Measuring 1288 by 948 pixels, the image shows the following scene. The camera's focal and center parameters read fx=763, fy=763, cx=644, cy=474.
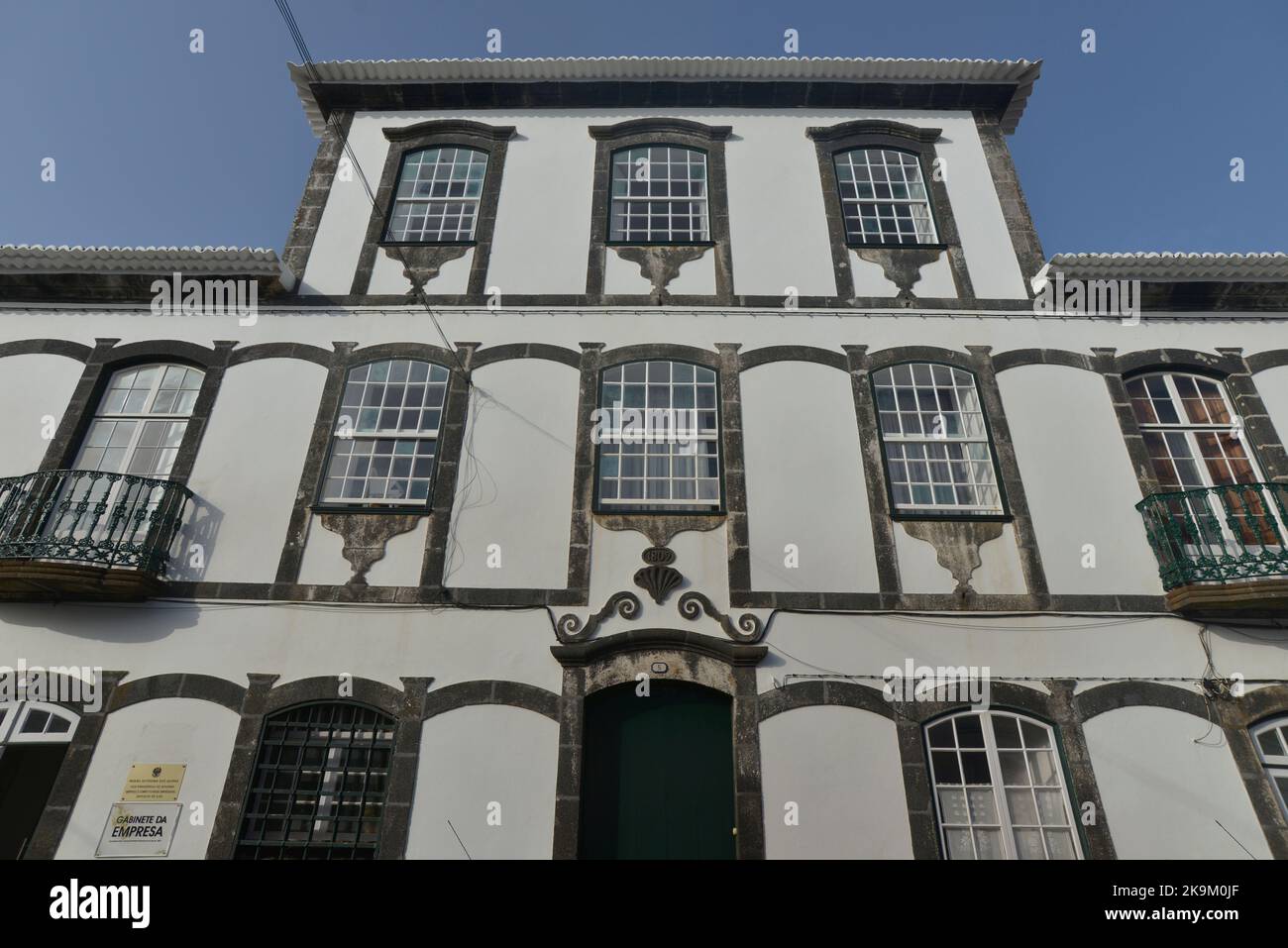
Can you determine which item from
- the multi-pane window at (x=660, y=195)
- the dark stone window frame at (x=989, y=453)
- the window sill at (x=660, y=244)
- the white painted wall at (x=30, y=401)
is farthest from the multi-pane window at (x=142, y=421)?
the dark stone window frame at (x=989, y=453)

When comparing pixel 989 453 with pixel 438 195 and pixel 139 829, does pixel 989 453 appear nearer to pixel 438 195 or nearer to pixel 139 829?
pixel 438 195

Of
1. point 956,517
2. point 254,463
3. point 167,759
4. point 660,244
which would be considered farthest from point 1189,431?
point 167,759

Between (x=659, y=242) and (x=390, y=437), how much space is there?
4.18 metres

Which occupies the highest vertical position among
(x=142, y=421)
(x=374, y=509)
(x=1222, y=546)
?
(x=142, y=421)

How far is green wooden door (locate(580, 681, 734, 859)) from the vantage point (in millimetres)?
6902

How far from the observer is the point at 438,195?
34.4 ft

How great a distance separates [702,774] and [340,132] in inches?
391

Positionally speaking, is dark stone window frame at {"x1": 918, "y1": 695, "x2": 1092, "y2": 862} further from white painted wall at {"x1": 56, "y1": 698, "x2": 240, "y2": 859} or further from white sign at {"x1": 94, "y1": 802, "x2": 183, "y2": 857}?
white sign at {"x1": 94, "y1": 802, "x2": 183, "y2": 857}

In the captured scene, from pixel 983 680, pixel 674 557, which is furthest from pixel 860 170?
pixel 983 680

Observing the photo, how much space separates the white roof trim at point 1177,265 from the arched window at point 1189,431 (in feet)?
3.95

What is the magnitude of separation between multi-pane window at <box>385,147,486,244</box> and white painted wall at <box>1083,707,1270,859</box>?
9.22 metres

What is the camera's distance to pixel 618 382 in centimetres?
891

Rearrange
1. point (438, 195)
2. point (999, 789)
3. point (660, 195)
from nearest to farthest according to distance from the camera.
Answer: point (999, 789) < point (660, 195) < point (438, 195)
